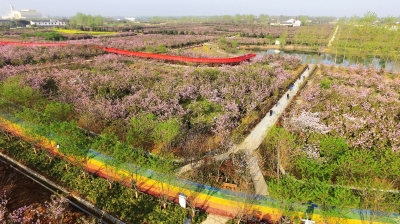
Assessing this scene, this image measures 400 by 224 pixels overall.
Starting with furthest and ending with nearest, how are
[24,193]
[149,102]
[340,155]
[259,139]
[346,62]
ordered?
[346,62] → [149,102] → [259,139] → [340,155] → [24,193]

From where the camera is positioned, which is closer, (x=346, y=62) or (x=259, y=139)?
(x=259, y=139)

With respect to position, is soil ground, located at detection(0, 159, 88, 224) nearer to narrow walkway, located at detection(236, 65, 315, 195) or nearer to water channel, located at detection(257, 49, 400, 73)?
narrow walkway, located at detection(236, 65, 315, 195)

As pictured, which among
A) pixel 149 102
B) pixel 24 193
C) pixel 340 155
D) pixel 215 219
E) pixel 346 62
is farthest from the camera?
pixel 346 62

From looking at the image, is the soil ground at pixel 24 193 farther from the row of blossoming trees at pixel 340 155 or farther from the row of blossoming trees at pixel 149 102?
the row of blossoming trees at pixel 340 155

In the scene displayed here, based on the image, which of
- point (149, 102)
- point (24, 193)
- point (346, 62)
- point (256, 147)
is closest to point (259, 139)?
point (256, 147)

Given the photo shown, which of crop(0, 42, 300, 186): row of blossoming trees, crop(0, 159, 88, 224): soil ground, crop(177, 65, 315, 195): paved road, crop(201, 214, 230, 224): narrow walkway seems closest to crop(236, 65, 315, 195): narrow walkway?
crop(177, 65, 315, 195): paved road

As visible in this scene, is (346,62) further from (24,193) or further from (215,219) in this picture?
(24,193)

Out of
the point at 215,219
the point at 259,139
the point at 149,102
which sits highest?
the point at 149,102

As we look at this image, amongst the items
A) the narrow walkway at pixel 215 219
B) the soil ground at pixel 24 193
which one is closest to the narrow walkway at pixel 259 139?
the narrow walkway at pixel 215 219
